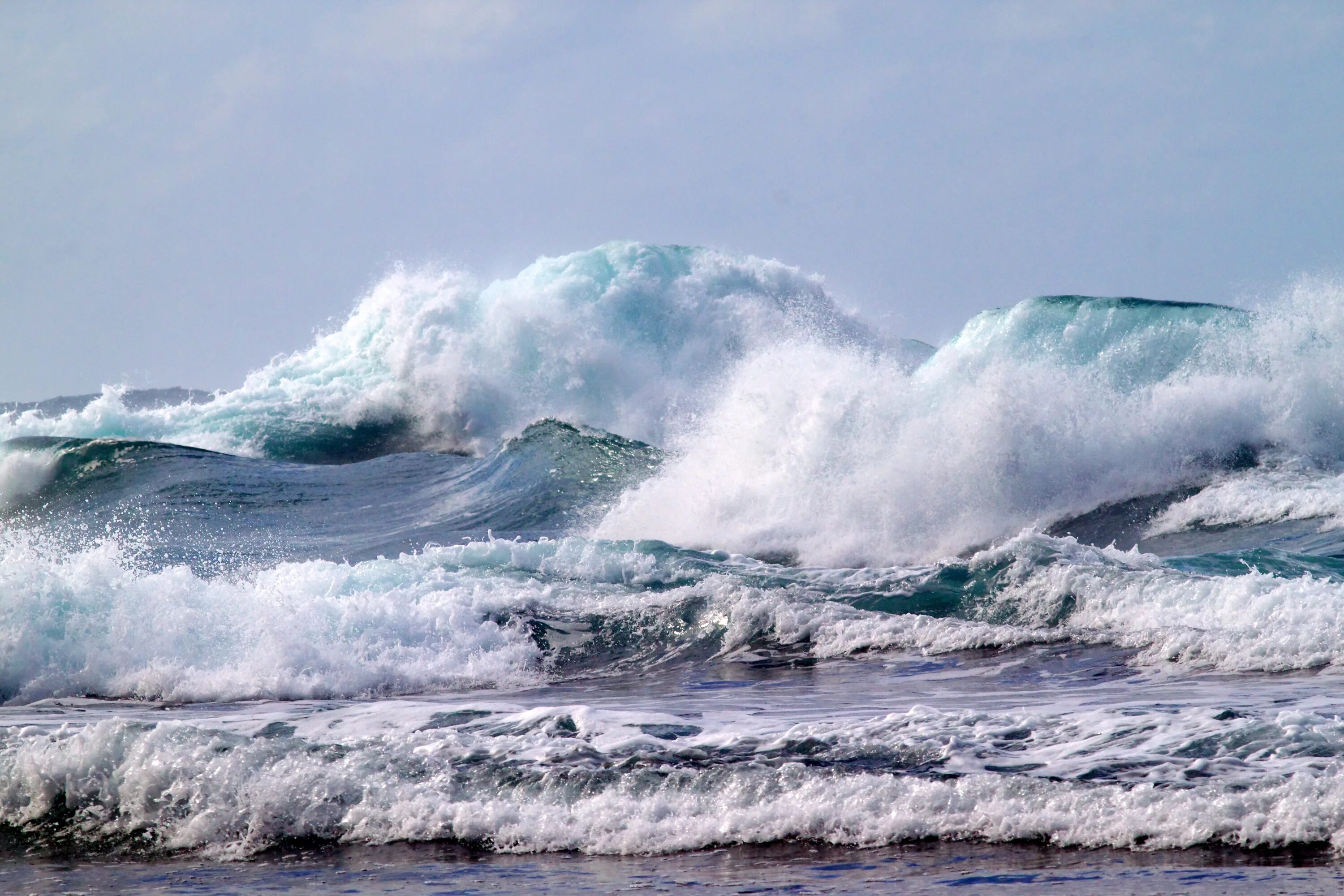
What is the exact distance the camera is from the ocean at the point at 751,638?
4559 mm

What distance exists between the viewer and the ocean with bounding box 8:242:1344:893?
15.0 ft

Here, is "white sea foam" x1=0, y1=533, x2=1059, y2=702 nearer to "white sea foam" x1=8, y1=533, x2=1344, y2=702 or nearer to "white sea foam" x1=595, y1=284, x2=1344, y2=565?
"white sea foam" x1=8, y1=533, x2=1344, y2=702

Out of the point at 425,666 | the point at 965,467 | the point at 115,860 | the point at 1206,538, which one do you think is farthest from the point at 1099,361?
the point at 115,860

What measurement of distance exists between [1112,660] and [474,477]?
11.7 meters

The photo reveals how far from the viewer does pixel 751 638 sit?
28.1ft

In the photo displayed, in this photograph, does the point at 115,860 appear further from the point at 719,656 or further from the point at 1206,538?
the point at 1206,538

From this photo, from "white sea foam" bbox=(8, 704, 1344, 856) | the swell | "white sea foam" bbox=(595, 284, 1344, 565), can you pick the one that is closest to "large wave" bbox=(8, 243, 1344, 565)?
"white sea foam" bbox=(595, 284, 1344, 565)

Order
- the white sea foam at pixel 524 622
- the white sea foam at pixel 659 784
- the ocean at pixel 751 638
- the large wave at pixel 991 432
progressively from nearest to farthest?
1. the white sea foam at pixel 659 784
2. the ocean at pixel 751 638
3. the white sea foam at pixel 524 622
4. the large wave at pixel 991 432

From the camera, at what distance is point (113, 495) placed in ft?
59.8

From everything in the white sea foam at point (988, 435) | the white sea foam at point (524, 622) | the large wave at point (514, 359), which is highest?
the large wave at point (514, 359)

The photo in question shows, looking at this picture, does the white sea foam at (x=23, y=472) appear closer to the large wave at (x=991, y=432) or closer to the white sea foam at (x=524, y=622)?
the large wave at (x=991, y=432)

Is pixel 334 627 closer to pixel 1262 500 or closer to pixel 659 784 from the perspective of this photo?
pixel 659 784

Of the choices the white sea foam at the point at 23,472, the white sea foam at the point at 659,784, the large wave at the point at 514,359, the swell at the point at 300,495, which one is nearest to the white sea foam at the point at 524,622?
the white sea foam at the point at 659,784

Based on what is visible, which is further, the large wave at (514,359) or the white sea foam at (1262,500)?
the large wave at (514,359)
